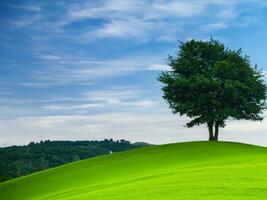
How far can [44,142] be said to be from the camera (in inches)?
6230

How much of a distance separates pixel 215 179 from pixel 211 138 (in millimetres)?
46606

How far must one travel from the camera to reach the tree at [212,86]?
68.9 meters

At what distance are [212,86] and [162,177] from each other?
3878 centimetres

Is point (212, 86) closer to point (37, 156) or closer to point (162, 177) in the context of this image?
point (162, 177)

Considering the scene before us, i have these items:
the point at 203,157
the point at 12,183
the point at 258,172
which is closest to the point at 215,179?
the point at 258,172

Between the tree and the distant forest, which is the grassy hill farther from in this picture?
the distant forest

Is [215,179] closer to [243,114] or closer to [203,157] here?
[203,157]

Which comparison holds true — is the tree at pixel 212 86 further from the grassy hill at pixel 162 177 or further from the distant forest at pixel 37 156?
the distant forest at pixel 37 156

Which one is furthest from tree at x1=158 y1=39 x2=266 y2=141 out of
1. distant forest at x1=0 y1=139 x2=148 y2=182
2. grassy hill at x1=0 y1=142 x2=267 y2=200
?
distant forest at x1=0 y1=139 x2=148 y2=182

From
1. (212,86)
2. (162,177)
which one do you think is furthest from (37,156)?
(162,177)

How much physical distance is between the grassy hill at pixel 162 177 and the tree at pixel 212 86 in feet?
19.8

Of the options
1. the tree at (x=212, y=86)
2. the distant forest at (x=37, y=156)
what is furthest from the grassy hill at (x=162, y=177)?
the distant forest at (x=37, y=156)

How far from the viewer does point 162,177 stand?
31.5 m

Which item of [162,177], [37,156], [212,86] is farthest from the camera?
[37,156]
